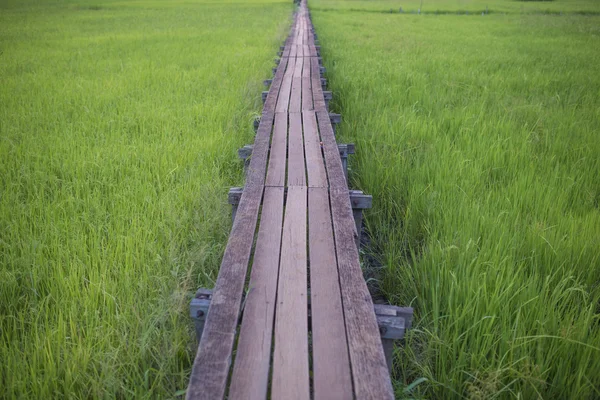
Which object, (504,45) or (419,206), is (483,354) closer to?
(419,206)

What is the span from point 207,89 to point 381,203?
328 centimetres

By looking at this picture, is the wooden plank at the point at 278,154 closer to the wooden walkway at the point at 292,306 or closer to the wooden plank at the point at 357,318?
the wooden walkway at the point at 292,306

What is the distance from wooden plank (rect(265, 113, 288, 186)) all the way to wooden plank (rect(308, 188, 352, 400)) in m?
0.51

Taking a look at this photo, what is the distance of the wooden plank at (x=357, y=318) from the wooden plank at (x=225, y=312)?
1.25 feet

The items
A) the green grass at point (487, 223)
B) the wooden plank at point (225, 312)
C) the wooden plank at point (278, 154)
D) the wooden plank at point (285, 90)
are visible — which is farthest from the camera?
the wooden plank at point (285, 90)

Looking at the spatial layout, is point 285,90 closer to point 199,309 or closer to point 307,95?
point 307,95

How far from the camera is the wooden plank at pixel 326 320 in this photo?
3.75 feet

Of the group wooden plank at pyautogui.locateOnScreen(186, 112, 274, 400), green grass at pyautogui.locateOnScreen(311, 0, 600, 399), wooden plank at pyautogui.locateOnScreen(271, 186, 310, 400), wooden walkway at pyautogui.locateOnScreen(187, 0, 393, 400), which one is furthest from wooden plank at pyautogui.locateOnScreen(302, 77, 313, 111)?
wooden plank at pyautogui.locateOnScreen(271, 186, 310, 400)

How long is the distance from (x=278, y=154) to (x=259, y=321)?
1.68 meters

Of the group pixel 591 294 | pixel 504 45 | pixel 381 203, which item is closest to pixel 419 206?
pixel 381 203

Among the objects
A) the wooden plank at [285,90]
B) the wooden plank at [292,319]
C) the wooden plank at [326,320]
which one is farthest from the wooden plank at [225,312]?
the wooden plank at [285,90]

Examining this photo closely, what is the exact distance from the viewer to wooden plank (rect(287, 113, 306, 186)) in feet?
8.09

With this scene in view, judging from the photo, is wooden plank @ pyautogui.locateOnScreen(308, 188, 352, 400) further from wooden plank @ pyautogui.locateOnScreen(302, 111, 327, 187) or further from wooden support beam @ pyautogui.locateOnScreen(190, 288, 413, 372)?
wooden plank @ pyautogui.locateOnScreen(302, 111, 327, 187)

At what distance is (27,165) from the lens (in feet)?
9.69
